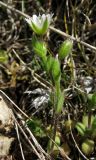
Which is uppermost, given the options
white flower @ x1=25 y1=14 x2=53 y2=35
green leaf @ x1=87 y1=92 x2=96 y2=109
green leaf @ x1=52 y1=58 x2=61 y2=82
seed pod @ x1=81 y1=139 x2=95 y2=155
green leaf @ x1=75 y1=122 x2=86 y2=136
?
white flower @ x1=25 y1=14 x2=53 y2=35

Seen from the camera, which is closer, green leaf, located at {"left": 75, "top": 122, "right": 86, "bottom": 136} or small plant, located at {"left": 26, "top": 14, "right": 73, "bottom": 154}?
small plant, located at {"left": 26, "top": 14, "right": 73, "bottom": 154}

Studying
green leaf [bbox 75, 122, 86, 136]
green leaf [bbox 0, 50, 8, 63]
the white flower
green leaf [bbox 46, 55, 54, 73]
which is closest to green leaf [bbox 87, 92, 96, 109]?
green leaf [bbox 75, 122, 86, 136]

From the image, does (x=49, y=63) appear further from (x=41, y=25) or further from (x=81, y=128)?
(x=81, y=128)

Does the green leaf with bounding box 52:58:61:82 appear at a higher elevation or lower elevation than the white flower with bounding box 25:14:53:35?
lower

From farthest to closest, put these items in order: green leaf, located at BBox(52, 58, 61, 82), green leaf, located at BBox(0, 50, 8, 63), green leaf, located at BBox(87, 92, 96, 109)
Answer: green leaf, located at BBox(0, 50, 8, 63)
green leaf, located at BBox(87, 92, 96, 109)
green leaf, located at BBox(52, 58, 61, 82)

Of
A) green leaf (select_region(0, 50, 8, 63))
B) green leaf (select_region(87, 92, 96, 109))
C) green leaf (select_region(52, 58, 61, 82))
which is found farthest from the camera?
green leaf (select_region(0, 50, 8, 63))

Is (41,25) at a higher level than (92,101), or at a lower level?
higher

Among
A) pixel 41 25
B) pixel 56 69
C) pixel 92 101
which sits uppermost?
pixel 41 25

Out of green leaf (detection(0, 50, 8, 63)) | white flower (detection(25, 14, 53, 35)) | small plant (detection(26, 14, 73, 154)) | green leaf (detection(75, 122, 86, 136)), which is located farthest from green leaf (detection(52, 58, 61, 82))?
green leaf (detection(0, 50, 8, 63))

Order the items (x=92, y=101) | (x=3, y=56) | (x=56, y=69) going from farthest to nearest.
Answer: (x=3, y=56), (x=92, y=101), (x=56, y=69)

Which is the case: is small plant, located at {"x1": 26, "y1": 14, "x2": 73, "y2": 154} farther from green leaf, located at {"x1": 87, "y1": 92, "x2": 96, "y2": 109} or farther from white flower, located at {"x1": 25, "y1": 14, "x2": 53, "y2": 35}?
green leaf, located at {"x1": 87, "y1": 92, "x2": 96, "y2": 109}

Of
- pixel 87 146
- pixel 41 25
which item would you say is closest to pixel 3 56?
pixel 41 25

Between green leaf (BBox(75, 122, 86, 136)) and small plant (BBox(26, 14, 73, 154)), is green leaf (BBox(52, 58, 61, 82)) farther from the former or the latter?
green leaf (BBox(75, 122, 86, 136))
